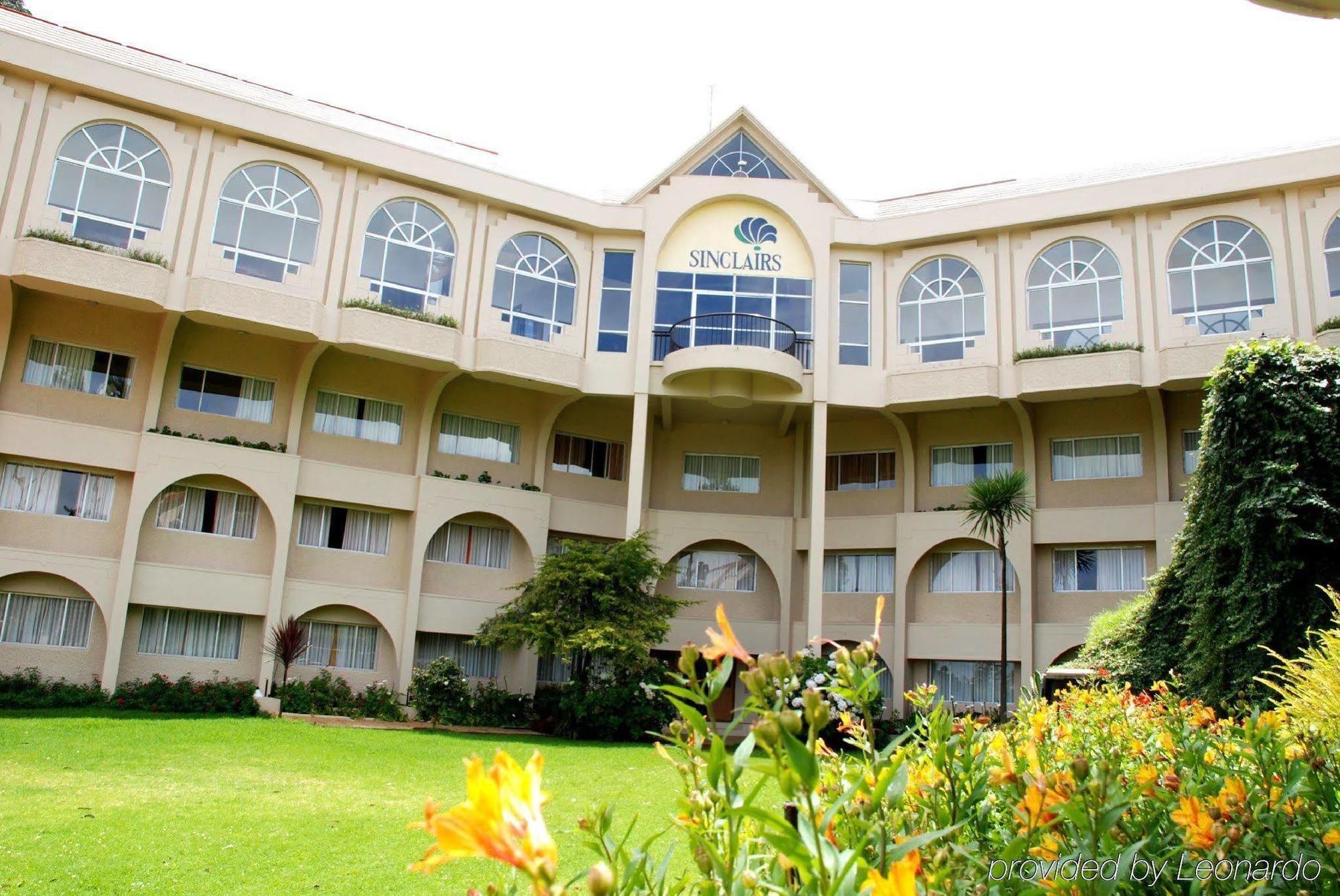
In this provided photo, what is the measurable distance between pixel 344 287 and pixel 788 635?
13.9 metres

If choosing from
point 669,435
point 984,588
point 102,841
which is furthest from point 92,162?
point 984,588

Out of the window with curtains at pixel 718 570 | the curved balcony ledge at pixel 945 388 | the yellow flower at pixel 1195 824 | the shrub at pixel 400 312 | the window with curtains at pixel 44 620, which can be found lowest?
the yellow flower at pixel 1195 824

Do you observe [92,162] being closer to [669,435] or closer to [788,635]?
[669,435]

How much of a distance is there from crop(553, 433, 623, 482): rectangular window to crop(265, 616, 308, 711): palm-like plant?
7.60m

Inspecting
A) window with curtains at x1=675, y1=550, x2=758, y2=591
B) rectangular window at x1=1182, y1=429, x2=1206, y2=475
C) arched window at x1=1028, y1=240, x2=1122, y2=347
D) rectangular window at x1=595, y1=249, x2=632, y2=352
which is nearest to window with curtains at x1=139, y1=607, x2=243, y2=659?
rectangular window at x1=595, y1=249, x2=632, y2=352

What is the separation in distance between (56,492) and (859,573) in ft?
61.8

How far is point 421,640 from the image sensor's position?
24.7 metres

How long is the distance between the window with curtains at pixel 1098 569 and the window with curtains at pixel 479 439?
45.0 ft

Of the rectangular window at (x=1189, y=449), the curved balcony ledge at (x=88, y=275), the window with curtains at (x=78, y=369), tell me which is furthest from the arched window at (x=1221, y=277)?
the window with curtains at (x=78, y=369)

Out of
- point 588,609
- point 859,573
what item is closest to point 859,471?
point 859,573

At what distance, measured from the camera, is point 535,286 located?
83.2ft

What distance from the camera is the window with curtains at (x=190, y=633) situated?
21953 mm

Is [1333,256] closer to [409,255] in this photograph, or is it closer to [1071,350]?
[1071,350]

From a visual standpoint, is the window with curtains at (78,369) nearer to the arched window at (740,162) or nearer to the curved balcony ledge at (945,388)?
the arched window at (740,162)
